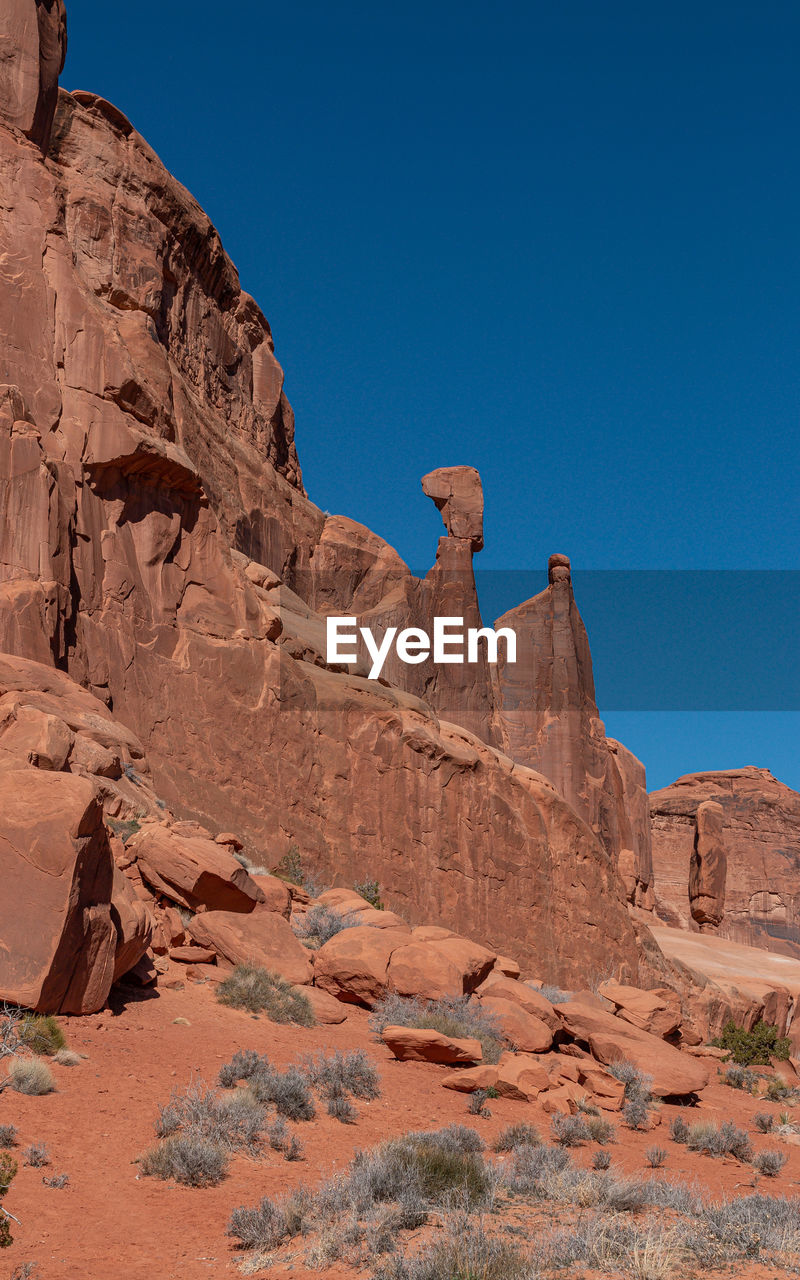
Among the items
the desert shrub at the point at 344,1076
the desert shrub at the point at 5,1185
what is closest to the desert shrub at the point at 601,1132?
the desert shrub at the point at 344,1076

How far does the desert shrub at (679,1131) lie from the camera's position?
12.0 meters

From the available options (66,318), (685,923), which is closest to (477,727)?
(685,923)

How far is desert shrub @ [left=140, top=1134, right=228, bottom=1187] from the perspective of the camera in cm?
791

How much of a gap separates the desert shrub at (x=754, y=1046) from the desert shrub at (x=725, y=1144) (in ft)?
32.4

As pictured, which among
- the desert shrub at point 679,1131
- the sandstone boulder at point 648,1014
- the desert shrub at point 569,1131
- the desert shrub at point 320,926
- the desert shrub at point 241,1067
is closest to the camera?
the desert shrub at point 241,1067

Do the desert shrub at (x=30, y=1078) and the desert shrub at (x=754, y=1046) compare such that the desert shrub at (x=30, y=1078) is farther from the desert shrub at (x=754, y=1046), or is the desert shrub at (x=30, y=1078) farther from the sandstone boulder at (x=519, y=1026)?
the desert shrub at (x=754, y=1046)

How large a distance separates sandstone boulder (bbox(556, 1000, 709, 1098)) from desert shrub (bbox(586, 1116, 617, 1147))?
10.3 feet

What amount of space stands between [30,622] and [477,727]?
39647mm

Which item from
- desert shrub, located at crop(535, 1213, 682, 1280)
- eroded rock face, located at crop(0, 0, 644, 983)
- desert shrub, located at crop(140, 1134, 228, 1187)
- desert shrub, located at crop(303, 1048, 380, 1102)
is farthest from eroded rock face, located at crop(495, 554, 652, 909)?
desert shrub, located at crop(535, 1213, 682, 1280)

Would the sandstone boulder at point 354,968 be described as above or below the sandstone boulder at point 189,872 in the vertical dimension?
below

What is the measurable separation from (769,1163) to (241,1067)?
5719 mm

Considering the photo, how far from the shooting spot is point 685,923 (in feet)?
216

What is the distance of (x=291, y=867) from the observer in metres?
21.5

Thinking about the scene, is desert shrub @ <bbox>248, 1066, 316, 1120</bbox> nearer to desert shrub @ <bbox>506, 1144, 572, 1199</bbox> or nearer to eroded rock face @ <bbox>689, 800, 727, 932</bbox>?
desert shrub @ <bbox>506, 1144, 572, 1199</bbox>
